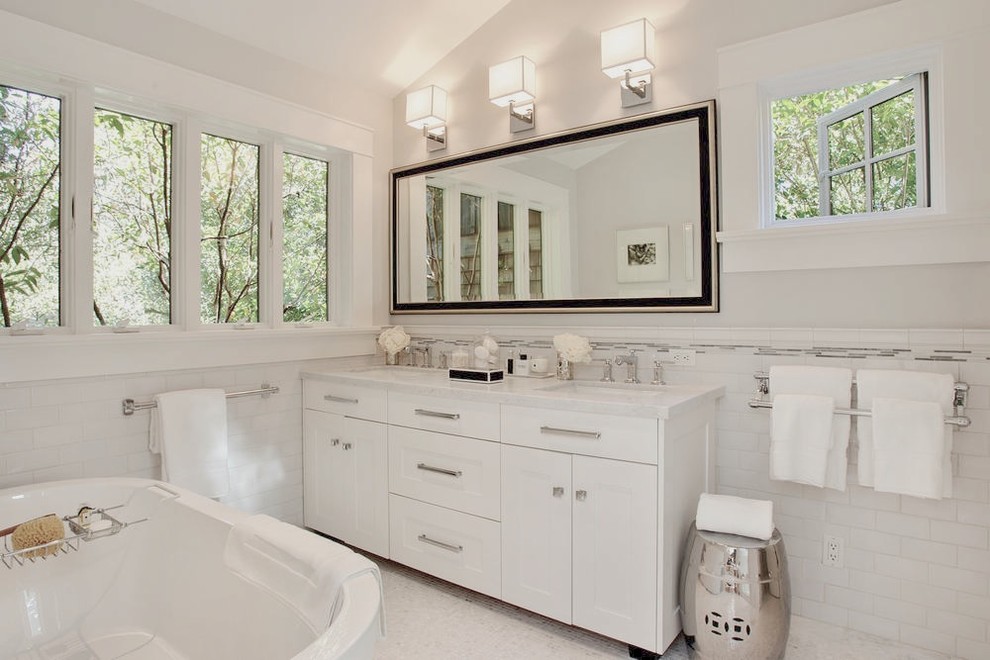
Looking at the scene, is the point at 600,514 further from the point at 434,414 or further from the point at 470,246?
the point at 470,246

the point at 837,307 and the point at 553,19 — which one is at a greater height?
the point at 553,19

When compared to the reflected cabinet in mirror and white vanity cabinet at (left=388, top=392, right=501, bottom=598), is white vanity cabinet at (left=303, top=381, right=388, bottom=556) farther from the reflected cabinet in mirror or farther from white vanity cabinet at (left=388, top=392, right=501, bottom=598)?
the reflected cabinet in mirror

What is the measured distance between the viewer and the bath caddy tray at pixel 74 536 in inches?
70.2

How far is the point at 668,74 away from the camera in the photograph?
8.63 feet

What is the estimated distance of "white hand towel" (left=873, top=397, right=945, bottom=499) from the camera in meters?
1.94

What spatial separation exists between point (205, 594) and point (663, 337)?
204 cm

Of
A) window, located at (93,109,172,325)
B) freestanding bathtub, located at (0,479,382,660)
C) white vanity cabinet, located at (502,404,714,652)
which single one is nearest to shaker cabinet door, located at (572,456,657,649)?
white vanity cabinet, located at (502,404,714,652)

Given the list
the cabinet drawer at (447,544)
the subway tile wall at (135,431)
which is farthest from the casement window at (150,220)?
the cabinet drawer at (447,544)

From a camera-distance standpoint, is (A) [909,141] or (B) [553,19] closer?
(A) [909,141]

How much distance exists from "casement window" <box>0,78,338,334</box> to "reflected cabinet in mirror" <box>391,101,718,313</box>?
0.61m

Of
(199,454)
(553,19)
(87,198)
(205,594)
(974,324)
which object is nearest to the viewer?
(205,594)

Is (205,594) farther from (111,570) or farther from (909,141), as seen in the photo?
(909,141)

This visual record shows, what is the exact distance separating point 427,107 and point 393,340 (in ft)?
4.44

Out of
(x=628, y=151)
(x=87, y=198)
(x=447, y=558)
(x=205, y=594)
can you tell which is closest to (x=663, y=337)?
(x=628, y=151)
